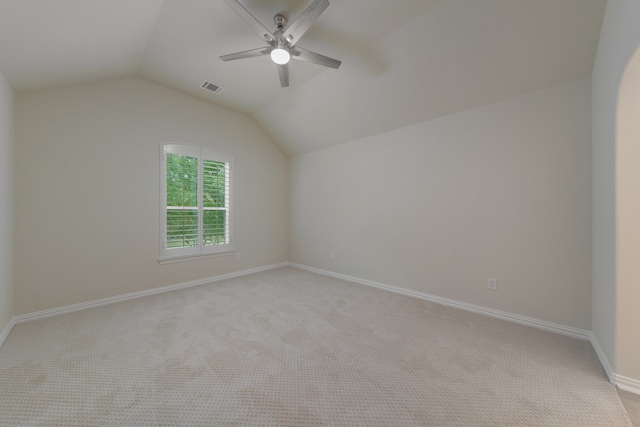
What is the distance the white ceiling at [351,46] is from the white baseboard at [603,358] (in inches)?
92.9

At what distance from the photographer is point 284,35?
2094 mm

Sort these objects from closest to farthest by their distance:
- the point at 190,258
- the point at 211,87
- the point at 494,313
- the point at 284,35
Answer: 1. the point at 284,35
2. the point at 494,313
3. the point at 211,87
4. the point at 190,258

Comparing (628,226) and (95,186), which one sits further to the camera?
(95,186)

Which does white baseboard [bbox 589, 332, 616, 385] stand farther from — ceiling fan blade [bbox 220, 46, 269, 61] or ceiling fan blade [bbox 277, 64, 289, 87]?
ceiling fan blade [bbox 220, 46, 269, 61]

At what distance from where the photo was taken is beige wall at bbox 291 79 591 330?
2.37 meters

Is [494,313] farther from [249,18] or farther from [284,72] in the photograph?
[249,18]

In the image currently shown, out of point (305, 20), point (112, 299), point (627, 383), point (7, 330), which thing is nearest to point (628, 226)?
point (627, 383)

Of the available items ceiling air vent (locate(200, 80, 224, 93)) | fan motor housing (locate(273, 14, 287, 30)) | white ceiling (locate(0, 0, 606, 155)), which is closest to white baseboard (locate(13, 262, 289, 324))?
white ceiling (locate(0, 0, 606, 155))

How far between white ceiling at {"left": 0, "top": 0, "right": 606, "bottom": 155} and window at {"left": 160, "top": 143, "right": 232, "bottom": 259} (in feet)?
3.38

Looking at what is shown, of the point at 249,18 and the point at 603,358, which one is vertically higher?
the point at 249,18

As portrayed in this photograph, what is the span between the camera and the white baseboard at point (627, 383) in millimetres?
1597

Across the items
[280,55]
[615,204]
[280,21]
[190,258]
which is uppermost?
[280,21]

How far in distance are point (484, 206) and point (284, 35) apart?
2.70 meters

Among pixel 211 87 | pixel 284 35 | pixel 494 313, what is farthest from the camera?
pixel 211 87
